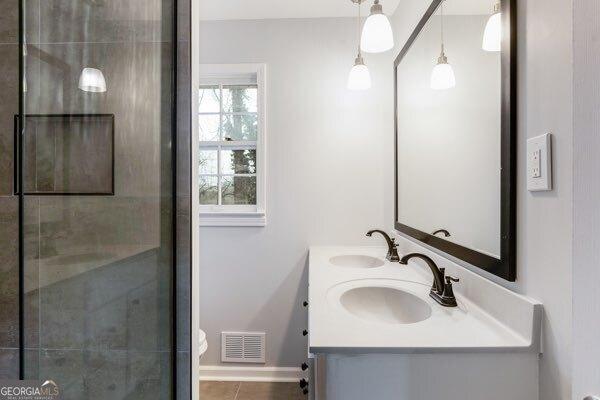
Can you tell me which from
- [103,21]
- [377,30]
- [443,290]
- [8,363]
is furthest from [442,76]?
[8,363]

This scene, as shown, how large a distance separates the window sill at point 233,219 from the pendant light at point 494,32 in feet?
5.16

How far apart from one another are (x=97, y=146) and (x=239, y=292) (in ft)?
5.14

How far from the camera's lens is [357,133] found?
7.08 ft

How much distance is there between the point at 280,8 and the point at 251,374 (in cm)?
253

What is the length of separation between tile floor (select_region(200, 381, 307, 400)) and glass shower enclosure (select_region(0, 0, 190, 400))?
3.34 ft

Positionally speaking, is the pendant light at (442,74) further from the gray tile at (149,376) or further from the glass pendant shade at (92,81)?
the gray tile at (149,376)

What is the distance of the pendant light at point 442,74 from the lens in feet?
4.14

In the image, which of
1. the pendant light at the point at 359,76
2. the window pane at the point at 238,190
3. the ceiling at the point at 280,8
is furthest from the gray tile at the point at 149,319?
the ceiling at the point at 280,8

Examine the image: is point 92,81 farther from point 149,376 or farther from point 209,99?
point 209,99

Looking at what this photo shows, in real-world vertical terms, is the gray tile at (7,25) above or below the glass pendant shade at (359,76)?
below

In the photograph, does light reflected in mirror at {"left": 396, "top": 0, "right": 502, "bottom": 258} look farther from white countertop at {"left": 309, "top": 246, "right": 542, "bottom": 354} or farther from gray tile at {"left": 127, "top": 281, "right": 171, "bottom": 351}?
gray tile at {"left": 127, "top": 281, "right": 171, "bottom": 351}

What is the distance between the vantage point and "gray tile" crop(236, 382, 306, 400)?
197 centimetres

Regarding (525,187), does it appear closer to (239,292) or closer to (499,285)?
(499,285)

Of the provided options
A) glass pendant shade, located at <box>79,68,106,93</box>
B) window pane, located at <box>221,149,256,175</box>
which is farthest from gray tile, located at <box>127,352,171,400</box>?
window pane, located at <box>221,149,256,175</box>
